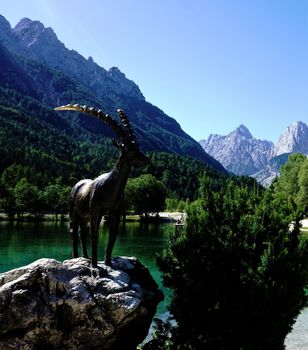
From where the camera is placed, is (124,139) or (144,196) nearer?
(124,139)

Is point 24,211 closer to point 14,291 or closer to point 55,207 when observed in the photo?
point 55,207

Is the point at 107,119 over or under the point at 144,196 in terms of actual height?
over

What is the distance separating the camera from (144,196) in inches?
5054

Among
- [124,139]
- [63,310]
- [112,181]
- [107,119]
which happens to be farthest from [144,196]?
[63,310]

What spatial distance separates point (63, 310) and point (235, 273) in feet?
15.4

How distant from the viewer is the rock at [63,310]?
1038cm

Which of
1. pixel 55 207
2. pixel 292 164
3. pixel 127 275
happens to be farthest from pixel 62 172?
pixel 127 275

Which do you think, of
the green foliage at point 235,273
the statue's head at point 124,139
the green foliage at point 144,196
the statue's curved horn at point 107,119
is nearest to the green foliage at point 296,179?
the green foliage at point 144,196

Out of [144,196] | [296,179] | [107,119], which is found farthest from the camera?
[144,196]

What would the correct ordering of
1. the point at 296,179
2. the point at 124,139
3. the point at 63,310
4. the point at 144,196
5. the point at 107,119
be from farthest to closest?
the point at 144,196
the point at 296,179
the point at 124,139
the point at 107,119
the point at 63,310

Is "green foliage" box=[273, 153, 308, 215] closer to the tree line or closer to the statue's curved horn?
the tree line

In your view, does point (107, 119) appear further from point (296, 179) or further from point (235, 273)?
point (296, 179)

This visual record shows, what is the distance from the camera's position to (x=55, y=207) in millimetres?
120062

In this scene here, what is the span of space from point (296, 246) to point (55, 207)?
113898 millimetres
